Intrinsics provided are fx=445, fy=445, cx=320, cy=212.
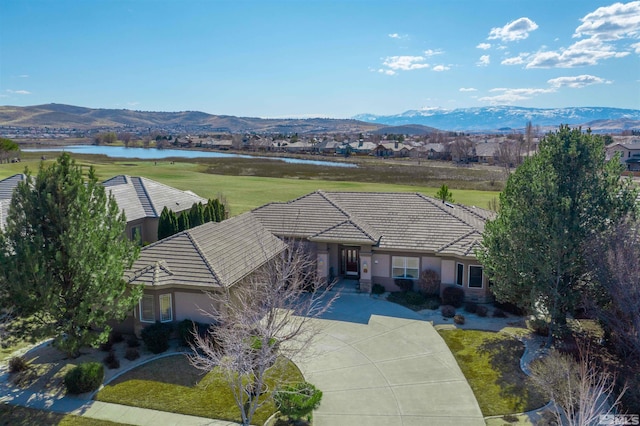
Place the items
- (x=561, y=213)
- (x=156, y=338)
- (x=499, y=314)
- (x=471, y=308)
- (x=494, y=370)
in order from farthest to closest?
(x=471, y=308)
(x=499, y=314)
(x=156, y=338)
(x=561, y=213)
(x=494, y=370)

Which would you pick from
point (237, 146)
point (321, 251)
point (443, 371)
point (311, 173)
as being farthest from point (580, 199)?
point (237, 146)

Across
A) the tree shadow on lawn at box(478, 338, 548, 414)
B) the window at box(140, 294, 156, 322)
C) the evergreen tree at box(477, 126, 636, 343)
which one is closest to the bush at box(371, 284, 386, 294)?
the tree shadow on lawn at box(478, 338, 548, 414)

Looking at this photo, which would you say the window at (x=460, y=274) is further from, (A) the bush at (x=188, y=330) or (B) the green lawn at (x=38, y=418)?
(B) the green lawn at (x=38, y=418)

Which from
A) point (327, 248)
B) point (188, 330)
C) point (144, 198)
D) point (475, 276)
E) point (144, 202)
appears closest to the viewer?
point (188, 330)

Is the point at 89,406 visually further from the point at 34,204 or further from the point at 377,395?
the point at 377,395

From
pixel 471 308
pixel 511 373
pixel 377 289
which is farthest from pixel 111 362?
pixel 471 308

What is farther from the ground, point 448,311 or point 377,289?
point 377,289

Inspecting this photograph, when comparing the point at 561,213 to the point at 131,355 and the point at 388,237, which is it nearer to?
the point at 388,237

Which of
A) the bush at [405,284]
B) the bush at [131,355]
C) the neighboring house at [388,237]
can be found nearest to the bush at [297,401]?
the bush at [131,355]
